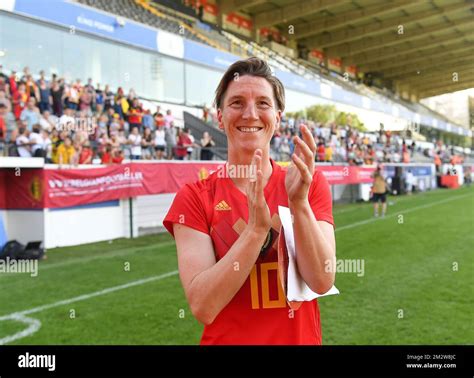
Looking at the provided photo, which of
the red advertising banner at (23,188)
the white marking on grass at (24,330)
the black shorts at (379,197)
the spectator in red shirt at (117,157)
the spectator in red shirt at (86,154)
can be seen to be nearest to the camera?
the white marking on grass at (24,330)

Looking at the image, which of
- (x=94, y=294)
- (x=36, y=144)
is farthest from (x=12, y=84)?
(x=94, y=294)

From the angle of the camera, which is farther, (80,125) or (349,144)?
(349,144)

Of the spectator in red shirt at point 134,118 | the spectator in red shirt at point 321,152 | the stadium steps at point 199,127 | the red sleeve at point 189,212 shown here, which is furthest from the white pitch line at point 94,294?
the spectator in red shirt at point 321,152

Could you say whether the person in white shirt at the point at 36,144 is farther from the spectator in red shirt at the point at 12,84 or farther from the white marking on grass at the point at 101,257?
the white marking on grass at the point at 101,257

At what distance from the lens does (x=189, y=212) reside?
1.01 metres

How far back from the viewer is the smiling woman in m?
0.90

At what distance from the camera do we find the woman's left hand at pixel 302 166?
826 mm

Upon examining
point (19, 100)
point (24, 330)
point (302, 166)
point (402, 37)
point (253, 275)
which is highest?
point (402, 37)

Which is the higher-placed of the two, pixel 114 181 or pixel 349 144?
pixel 349 144

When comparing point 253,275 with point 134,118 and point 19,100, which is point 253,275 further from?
point 134,118

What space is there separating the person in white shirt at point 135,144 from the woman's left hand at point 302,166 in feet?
25.7

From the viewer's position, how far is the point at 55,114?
7.90 metres

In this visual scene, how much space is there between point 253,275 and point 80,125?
7753 millimetres
